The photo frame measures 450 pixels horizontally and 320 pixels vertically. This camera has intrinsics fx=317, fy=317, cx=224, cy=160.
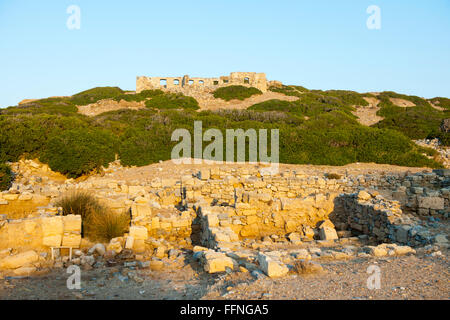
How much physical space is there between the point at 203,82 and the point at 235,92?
717 centimetres

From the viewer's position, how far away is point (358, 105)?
39.7 meters

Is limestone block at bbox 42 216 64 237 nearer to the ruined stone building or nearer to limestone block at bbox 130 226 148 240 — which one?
limestone block at bbox 130 226 148 240

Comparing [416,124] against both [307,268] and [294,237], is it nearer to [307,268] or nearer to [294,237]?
[294,237]

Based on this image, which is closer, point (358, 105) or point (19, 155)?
point (19, 155)

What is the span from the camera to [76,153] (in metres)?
15.0

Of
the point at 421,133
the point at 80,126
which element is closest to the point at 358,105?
the point at 421,133

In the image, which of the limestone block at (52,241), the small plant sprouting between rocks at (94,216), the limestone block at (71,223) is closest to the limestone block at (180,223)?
the small plant sprouting between rocks at (94,216)

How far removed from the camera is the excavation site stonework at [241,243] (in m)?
4.08

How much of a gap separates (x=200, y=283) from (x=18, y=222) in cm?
377

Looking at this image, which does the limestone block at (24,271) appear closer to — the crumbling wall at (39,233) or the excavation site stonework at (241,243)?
A: the excavation site stonework at (241,243)

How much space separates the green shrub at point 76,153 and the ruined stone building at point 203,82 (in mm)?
22286

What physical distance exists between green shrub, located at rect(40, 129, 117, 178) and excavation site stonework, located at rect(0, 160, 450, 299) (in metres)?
4.62

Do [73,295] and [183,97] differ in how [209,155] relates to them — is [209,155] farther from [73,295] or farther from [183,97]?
[183,97]

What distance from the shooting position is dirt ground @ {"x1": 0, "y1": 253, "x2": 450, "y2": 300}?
366cm
